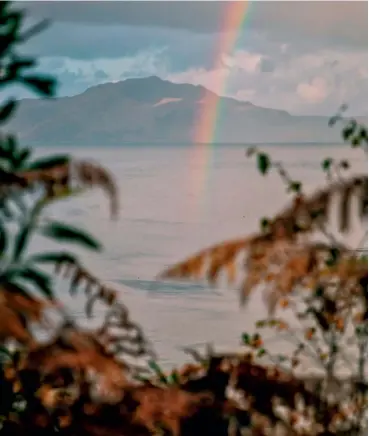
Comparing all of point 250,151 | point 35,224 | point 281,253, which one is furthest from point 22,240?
point 250,151

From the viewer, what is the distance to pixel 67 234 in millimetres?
1141

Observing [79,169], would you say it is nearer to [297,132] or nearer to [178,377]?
[178,377]

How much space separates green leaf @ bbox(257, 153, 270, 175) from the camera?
5.12 ft

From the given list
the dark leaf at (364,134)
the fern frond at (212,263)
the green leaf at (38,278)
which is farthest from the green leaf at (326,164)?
the green leaf at (38,278)

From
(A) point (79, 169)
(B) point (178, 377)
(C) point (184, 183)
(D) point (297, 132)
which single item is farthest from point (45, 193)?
(D) point (297, 132)

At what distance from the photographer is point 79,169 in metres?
1.19

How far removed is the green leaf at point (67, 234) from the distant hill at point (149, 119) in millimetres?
572

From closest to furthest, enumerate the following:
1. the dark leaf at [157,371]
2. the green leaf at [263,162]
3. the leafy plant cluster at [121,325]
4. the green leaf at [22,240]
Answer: the leafy plant cluster at [121,325] < the green leaf at [22,240] < the dark leaf at [157,371] < the green leaf at [263,162]

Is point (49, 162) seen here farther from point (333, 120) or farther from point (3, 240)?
point (333, 120)

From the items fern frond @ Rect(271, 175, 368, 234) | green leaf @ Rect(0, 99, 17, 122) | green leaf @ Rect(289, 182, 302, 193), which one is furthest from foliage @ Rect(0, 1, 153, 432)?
green leaf @ Rect(289, 182, 302, 193)

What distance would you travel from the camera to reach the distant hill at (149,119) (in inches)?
69.2

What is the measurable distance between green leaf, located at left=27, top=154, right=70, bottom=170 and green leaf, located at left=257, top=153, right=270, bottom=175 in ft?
1.72

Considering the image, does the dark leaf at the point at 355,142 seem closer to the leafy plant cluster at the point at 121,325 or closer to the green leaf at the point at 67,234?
the leafy plant cluster at the point at 121,325

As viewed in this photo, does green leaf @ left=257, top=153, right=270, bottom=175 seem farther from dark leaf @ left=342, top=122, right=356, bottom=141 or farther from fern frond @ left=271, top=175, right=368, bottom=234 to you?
fern frond @ left=271, top=175, right=368, bottom=234
